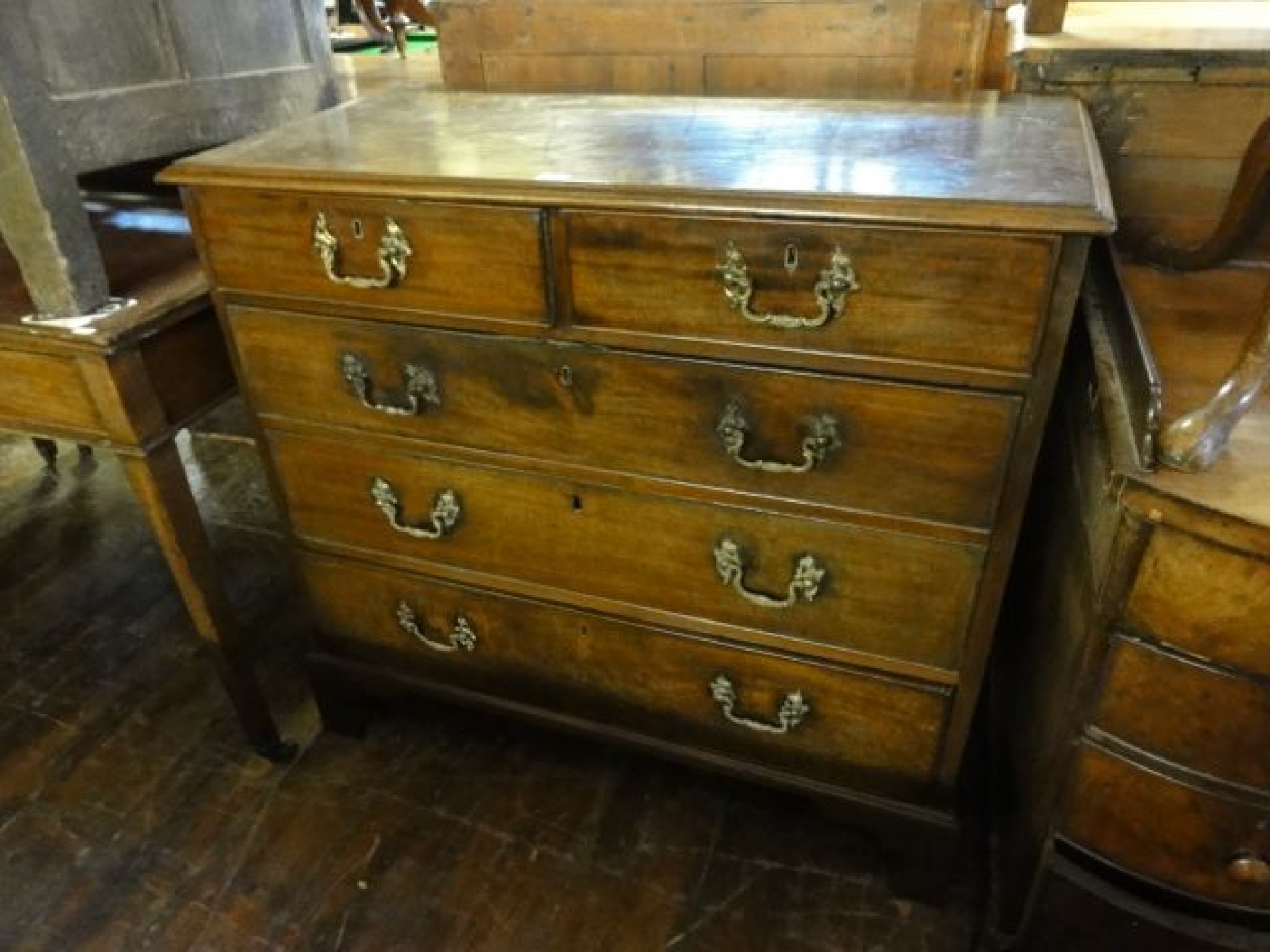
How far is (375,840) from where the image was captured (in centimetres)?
140

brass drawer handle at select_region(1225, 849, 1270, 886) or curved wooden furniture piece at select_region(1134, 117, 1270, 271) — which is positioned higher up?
curved wooden furniture piece at select_region(1134, 117, 1270, 271)

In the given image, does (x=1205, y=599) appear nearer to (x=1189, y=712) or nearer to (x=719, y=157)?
(x=1189, y=712)

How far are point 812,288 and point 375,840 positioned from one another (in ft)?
3.53

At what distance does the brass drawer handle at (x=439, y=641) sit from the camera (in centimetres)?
132

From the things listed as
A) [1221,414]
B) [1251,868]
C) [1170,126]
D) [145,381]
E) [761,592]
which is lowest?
[1251,868]

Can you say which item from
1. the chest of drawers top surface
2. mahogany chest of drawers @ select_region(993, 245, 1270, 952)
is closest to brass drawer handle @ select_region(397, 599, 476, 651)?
the chest of drawers top surface

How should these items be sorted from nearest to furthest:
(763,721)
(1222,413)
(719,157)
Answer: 1. (1222,413)
2. (719,157)
3. (763,721)

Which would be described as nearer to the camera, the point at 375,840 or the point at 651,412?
the point at 651,412

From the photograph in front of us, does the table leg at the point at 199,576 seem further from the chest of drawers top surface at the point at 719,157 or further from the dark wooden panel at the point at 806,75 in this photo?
the dark wooden panel at the point at 806,75

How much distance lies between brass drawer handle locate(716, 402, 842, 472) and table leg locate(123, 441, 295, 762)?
753 mm

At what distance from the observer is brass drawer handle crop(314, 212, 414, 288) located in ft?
3.20

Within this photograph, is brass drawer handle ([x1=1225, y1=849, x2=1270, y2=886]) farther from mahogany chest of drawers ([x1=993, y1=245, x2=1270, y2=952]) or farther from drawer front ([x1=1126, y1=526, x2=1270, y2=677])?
drawer front ([x1=1126, y1=526, x2=1270, y2=677])

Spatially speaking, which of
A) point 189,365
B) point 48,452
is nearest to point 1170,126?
point 189,365

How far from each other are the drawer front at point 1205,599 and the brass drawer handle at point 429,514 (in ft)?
2.55
